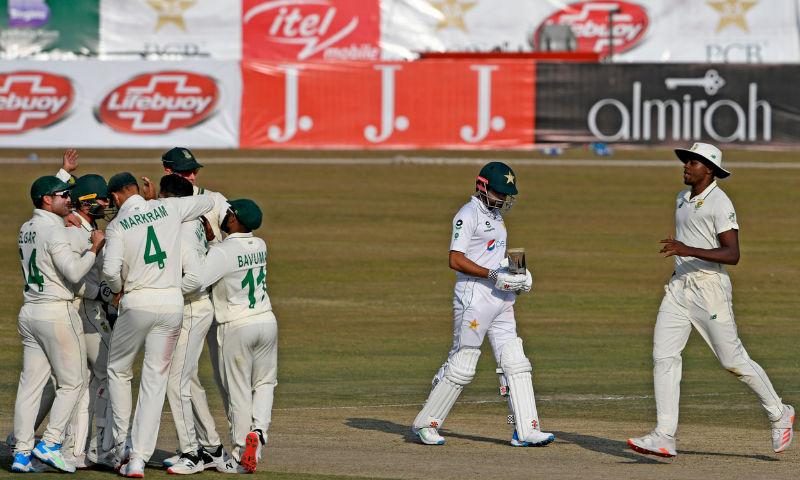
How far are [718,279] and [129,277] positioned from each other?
4340 mm

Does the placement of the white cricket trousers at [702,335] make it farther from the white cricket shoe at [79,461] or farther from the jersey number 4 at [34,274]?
the jersey number 4 at [34,274]

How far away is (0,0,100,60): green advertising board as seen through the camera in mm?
45250

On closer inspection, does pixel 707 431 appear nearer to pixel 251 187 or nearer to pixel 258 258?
pixel 258 258

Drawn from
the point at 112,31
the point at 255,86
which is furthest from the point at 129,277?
the point at 112,31

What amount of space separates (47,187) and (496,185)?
11.3ft

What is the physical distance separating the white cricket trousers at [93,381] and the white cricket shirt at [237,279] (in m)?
0.94

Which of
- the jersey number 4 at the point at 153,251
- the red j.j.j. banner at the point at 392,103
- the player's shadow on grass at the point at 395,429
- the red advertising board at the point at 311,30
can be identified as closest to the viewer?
the jersey number 4 at the point at 153,251

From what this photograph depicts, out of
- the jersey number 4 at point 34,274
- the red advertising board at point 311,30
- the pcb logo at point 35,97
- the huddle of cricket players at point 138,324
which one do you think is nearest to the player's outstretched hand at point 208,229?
the huddle of cricket players at point 138,324

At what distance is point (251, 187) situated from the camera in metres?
27.0

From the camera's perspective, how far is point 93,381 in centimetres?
809

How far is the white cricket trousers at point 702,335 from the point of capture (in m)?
8.10

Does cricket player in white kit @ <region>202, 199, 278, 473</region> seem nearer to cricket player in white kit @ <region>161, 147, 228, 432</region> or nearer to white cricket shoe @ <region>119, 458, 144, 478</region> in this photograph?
cricket player in white kit @ <region>161, 147, 228, 432</region>

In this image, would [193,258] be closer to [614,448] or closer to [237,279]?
[237,279]

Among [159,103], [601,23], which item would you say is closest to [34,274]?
[159,103]
